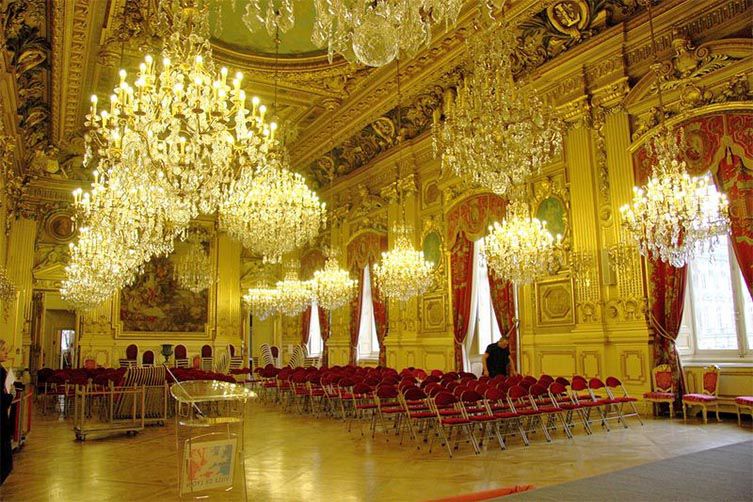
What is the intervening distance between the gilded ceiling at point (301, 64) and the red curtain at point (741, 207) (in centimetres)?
184

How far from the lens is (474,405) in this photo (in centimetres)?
746

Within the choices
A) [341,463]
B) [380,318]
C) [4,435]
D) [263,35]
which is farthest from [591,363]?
[263,35]

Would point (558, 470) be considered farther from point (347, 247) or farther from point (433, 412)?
point (347, 247)

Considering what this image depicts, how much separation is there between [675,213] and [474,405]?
10.9 feet

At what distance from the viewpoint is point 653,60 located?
8.35 metres

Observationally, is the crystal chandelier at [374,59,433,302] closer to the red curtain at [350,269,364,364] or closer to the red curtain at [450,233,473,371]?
the red curtain at [450,233,473,371]

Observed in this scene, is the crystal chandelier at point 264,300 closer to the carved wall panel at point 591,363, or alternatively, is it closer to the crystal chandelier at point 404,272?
the crystal chandelier at point 404,272

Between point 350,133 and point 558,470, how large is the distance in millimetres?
10303

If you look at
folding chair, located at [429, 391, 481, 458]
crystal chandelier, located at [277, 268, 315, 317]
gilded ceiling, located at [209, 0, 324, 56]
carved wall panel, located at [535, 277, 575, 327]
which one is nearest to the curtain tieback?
carved wall panel, located at [535, 277, 575, 327]

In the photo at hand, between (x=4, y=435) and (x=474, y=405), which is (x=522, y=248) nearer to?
(x=474, y=405)

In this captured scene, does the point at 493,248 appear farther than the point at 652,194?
Yes

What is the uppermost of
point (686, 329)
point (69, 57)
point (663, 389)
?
point (69, 57)

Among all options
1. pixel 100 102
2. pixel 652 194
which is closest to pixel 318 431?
pixel 652 194

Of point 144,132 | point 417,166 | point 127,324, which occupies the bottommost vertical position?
point 127,324
